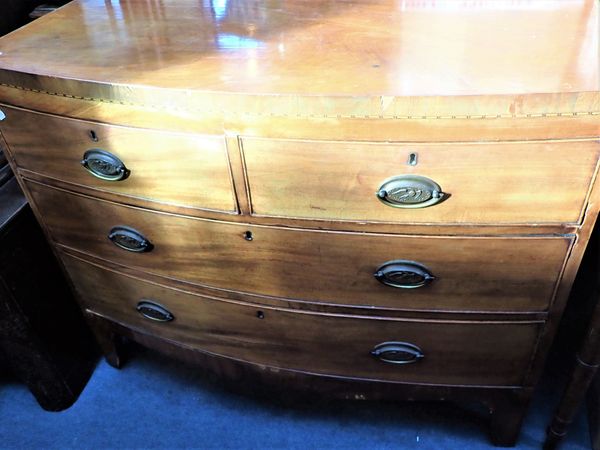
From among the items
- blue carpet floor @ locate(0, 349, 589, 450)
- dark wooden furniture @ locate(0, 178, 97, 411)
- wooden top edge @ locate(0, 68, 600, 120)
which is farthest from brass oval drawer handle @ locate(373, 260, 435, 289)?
dark wooden furniture @ locate(0, 178, 97, 411)

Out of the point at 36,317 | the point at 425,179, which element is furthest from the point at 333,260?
the point at 36,317

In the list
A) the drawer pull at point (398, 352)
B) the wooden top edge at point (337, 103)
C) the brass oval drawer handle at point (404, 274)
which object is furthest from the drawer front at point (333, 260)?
the wooden top edge at point (337, 103)

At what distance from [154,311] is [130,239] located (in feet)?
0.65

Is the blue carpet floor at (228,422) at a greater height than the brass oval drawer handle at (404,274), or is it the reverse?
the brass oval drawer handle at (404,274)

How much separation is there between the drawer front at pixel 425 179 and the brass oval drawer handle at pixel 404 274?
9 centimetres

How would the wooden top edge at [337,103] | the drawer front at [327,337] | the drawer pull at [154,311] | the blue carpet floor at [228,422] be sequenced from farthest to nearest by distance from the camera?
the blue carpet floor at [228,422], the drawer pull at [154,311], the drawer front at [327,337], the wooden top edge at [337,103]

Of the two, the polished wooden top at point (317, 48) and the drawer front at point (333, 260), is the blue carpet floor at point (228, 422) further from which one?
the polished wooden top at point (317, 48)

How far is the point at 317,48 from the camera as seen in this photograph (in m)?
0.88

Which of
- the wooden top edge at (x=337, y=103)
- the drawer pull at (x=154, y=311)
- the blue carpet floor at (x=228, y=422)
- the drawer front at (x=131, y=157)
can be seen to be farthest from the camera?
the blue carpet floor at (x=228, y=422)

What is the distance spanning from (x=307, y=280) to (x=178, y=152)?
1.01ft

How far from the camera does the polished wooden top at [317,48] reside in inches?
29.8

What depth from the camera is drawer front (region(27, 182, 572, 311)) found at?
2.85 feet

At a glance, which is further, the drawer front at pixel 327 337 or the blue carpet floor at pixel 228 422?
the blue carpet floor at pixel 228 422

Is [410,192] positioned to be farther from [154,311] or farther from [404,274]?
[154,311]
